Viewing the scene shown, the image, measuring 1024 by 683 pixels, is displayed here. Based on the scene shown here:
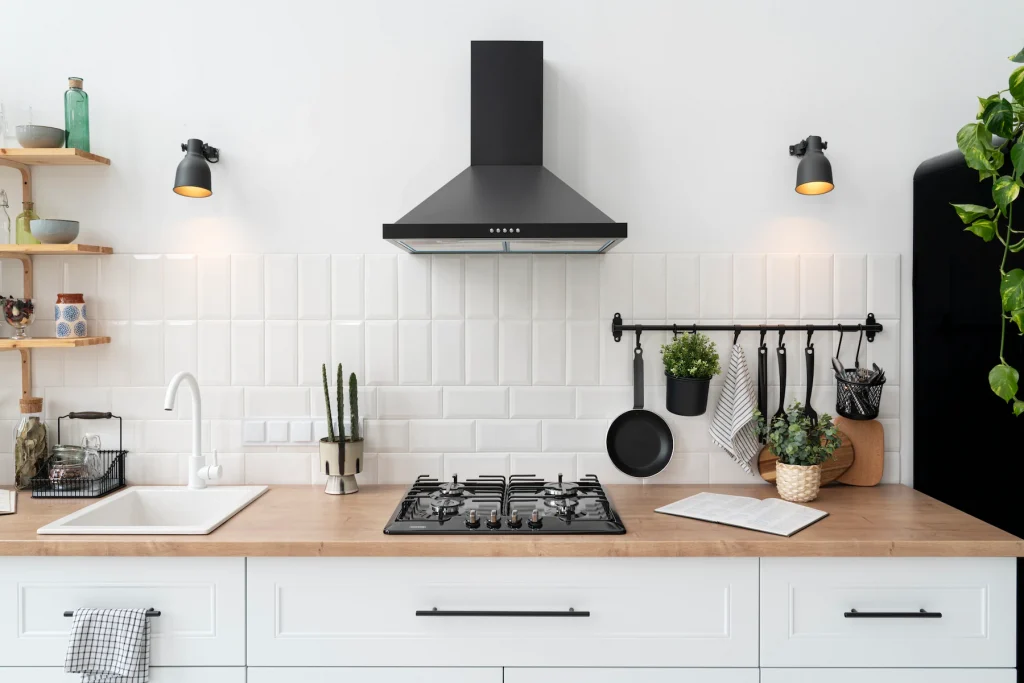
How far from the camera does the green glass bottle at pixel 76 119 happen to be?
2.18 m

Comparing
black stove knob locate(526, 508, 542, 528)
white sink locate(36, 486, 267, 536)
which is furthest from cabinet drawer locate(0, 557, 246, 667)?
black stove knob locate(526, 508, 542, 528)

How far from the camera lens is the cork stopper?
2.21 meters

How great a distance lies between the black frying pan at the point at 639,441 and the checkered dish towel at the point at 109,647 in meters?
1.43

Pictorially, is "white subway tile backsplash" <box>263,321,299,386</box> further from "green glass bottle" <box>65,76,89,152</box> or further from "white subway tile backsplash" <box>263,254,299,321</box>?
"green glass bottle" <box>65,76,89,152</box>

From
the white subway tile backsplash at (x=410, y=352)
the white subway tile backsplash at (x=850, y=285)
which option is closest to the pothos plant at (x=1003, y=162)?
the white subway tile backsplash at (x=850, y=285)

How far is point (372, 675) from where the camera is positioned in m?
1.70

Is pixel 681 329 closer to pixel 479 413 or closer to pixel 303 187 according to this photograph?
pixel 479 413

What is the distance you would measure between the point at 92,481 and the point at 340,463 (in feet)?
2.60

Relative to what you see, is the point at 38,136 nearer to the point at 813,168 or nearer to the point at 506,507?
the point at 506,507

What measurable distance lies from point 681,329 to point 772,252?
0.40 metres

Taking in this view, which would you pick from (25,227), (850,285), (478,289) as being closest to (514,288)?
(478,289)

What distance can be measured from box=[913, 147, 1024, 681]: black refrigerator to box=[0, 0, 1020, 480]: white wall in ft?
0.29

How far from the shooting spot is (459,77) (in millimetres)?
2281

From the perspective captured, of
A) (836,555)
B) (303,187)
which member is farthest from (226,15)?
(836,555)
